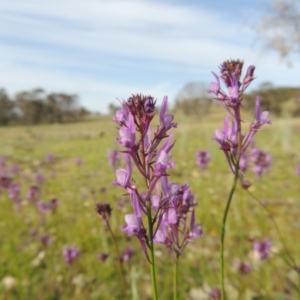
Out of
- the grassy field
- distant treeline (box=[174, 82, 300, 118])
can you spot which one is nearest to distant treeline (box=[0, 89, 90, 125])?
distant treeline (box=[174, 82, 300, 118])

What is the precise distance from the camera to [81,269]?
435 centimetres

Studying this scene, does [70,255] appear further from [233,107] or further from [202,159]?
[233,107]

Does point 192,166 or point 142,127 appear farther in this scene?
point 192,166

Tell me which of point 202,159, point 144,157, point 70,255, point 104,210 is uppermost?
point 144,157

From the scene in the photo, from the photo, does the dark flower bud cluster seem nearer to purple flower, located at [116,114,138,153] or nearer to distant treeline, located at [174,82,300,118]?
purple flower, located at [116,114,138,153]

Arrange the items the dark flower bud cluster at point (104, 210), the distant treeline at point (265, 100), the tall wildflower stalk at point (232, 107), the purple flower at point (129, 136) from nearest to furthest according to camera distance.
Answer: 1. the purple flower at point (129, 136)
2. the tall wildflower stalk at point (232, 107)
3. the dark flower bud cluster at point (104, 210)
4. the distant treeline at point (265, 100)

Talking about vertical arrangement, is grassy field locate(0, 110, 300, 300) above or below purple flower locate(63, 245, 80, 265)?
below

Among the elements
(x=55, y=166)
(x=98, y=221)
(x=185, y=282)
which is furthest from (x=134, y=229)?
(x=55, y=166)

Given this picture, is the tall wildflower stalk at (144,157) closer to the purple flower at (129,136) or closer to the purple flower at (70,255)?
the purple flower at (129,136)

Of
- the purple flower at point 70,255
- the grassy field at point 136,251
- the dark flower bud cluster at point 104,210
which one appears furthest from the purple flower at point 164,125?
the purple flower at point 70,255

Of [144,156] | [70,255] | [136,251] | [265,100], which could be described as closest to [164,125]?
[144,156]

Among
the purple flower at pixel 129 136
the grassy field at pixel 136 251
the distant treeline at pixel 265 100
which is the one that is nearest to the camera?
the purple flower at pixel 129 136

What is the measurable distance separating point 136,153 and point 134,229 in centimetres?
24

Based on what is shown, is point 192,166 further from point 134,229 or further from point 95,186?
point 134,229
